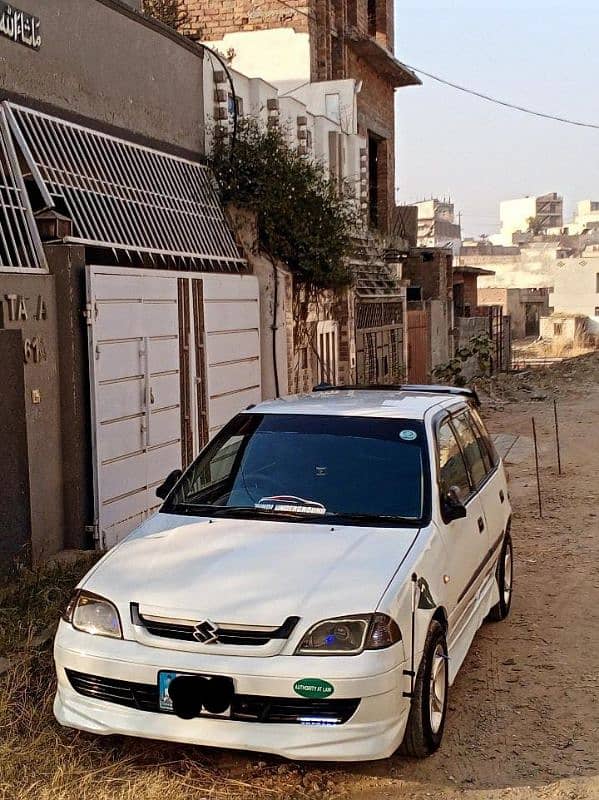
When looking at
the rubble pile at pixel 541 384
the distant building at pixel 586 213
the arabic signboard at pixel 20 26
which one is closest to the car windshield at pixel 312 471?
the arabic signboard at pixel 20 26

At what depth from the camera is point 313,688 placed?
388 cm

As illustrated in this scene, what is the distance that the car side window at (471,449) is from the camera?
6.00 metres

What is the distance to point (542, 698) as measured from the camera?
17.3 ft

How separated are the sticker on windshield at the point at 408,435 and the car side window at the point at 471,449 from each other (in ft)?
2.10

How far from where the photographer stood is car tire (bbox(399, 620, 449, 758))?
4266 mm

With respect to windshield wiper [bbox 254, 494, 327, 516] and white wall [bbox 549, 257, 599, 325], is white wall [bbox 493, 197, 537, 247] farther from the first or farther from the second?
windshield wiper [bbox 254, 494, 327, 516]

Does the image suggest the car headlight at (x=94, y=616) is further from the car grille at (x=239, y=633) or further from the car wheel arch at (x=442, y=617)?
the car wheel arch at (x=442, y=617)

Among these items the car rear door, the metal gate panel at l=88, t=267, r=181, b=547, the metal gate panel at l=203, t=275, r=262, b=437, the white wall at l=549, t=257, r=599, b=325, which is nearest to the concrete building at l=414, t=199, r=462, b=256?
the white wall at l=549, t=257, r=599, b=325

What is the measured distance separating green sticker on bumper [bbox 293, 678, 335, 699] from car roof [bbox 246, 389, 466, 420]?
197cm

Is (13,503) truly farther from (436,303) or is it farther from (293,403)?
(436,303)

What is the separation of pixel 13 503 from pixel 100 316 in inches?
74.0

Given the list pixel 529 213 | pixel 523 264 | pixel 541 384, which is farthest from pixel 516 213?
pixel 541 384

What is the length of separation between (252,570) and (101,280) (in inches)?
172

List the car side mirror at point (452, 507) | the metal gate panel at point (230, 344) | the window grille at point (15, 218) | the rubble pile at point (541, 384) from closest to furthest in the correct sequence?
1. the car side mirror at point (452, 507)
2. the window grille at point (15, 218)
3. the metal gate panel at point (230, 344)
4. the rubble pile at point (541, 384)
